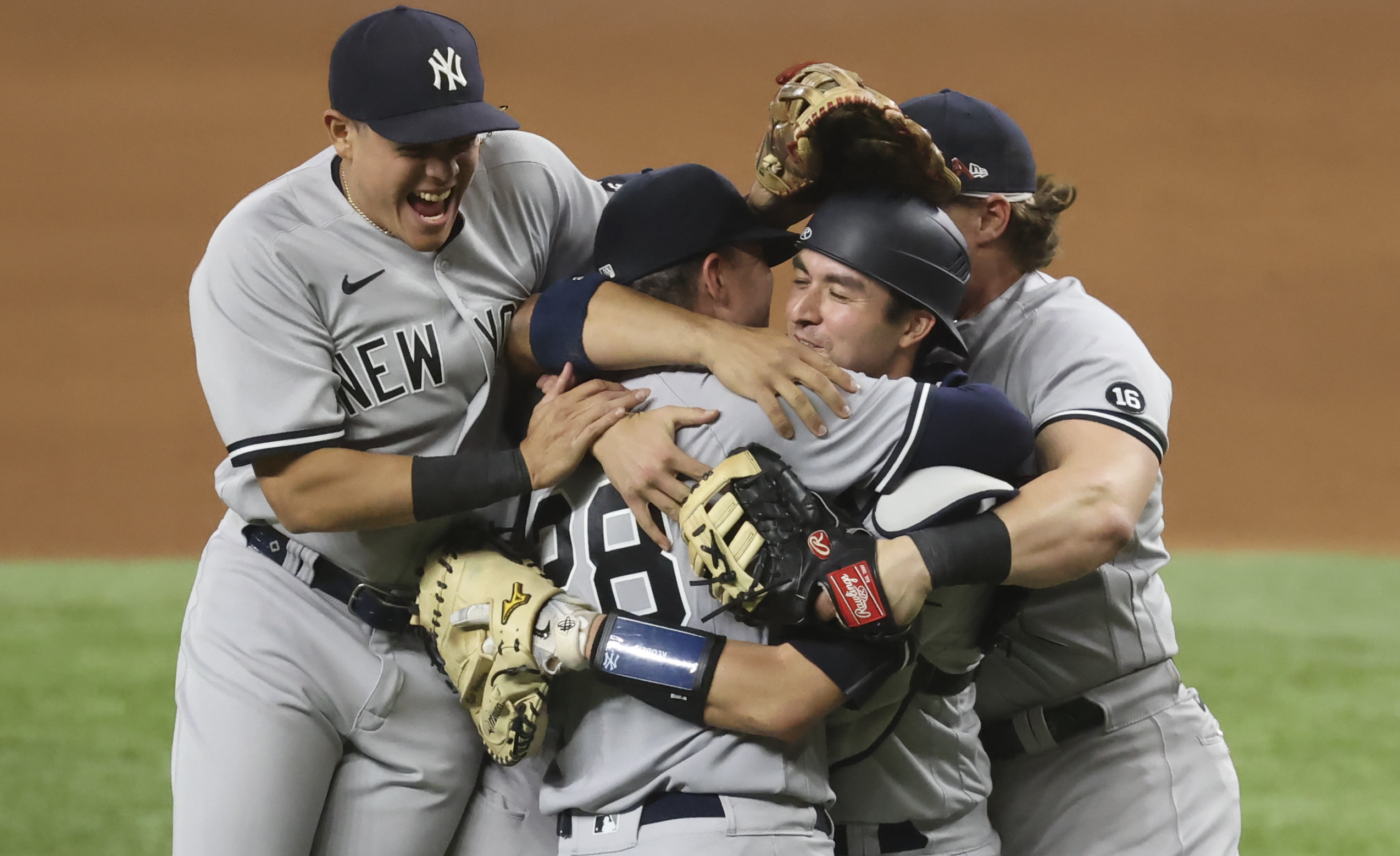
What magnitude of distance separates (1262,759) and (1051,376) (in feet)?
13.1

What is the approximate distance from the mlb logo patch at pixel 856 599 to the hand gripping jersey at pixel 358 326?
3.43 ft

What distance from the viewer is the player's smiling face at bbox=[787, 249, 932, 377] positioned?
272cm

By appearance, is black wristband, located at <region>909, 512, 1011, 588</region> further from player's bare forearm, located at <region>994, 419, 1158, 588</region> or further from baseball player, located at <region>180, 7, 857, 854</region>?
baseball player, located at <region>180, 7, 857, 854</region>

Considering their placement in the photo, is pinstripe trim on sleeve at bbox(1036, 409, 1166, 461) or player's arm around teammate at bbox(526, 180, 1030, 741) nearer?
player's arm around teammate at bbox(526, 180, 1030, 741)

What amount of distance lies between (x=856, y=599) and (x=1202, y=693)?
5.27 meters

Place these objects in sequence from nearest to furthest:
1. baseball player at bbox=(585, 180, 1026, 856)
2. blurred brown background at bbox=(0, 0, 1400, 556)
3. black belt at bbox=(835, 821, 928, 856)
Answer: baseball player at bbox=(585, 180, 1026, 856) < black belt at bbox=(835, 821, 928, 856) < blurred brown background at bbox=(0, 0, 1400, 556)

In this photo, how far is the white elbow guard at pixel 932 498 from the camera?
2.40 metres

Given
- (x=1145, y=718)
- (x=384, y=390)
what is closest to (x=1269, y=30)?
(x=1145, y=718)

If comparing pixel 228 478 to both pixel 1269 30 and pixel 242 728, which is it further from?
pixel 1269 30

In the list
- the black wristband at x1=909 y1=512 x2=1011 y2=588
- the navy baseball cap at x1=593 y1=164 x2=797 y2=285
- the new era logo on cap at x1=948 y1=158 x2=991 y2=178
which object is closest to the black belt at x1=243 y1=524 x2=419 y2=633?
the navy baseball cap at x1=593 y1=164 x2=797 y2=285

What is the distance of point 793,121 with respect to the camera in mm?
2803

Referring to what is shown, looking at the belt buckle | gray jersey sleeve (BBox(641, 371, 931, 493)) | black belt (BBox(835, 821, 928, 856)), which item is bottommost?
black belt (BBox(835, 821, 928, 856))

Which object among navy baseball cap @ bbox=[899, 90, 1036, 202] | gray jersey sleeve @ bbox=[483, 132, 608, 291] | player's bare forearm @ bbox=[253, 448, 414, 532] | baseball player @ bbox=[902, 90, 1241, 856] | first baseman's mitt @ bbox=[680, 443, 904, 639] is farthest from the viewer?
navy baseball cap @ bbox=[899, 90, 1036, 202]

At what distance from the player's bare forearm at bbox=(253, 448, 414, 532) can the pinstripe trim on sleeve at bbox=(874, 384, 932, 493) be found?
0.98m
